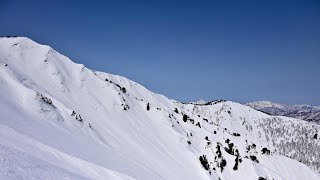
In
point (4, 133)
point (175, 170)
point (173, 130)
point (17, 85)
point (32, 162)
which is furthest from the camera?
point (173, 130)

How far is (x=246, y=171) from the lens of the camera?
11488 cm

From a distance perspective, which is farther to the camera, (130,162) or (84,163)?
(130,162)

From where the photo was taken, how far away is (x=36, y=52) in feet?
311

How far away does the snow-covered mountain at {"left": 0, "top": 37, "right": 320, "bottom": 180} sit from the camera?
103ft

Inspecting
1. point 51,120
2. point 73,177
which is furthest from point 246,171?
point 73,177

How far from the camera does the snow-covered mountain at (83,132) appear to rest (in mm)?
31516

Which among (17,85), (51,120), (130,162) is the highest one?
(17,85)

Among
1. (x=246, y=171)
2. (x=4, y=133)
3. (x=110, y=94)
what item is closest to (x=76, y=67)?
(x=110, y=94)

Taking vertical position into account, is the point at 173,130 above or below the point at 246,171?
above

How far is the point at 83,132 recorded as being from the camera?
225ft

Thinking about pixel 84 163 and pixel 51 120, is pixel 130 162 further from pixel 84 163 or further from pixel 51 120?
pixel 84 163

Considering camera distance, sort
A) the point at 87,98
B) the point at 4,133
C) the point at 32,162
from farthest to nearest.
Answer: the point at 87,98
the point at 4,133
the point at 32,162

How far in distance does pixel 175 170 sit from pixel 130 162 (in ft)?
71.1

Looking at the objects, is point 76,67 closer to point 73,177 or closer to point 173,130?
point 173,130
